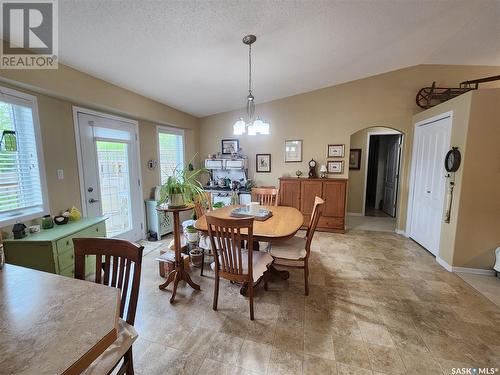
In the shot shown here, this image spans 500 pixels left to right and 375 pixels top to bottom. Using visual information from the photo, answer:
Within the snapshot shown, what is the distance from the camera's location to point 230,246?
1.92m

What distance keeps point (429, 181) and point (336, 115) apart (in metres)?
1.98

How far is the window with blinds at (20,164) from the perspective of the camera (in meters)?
2.10

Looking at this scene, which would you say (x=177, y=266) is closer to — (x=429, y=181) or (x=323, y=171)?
(x=323, y=171)

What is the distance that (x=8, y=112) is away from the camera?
211 cm

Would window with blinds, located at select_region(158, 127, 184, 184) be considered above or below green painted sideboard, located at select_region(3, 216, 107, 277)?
above

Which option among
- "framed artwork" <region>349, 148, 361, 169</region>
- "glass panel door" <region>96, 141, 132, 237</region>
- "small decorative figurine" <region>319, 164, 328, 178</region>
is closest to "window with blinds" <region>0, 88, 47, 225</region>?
"glass panel door" <region>96, 141, 132, 237</region>

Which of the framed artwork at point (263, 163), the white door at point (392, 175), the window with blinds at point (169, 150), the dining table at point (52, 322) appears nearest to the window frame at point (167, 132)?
the window with blinds at point (169, 150)

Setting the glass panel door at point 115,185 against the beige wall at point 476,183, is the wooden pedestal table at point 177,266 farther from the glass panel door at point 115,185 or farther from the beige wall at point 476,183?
the beige wall at point 476,183

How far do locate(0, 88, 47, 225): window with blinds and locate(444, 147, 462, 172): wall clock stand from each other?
16.0ft

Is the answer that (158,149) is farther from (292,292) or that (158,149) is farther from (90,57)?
(292,292)

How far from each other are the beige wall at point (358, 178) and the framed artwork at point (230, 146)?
9.41ft

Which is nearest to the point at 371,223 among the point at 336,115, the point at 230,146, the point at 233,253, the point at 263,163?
the point at 336,115

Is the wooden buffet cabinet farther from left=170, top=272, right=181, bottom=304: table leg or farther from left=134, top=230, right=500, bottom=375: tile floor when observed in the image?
left=170, top=272, right=181, bottom=304: table leg

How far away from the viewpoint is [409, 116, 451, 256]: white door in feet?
10.2
